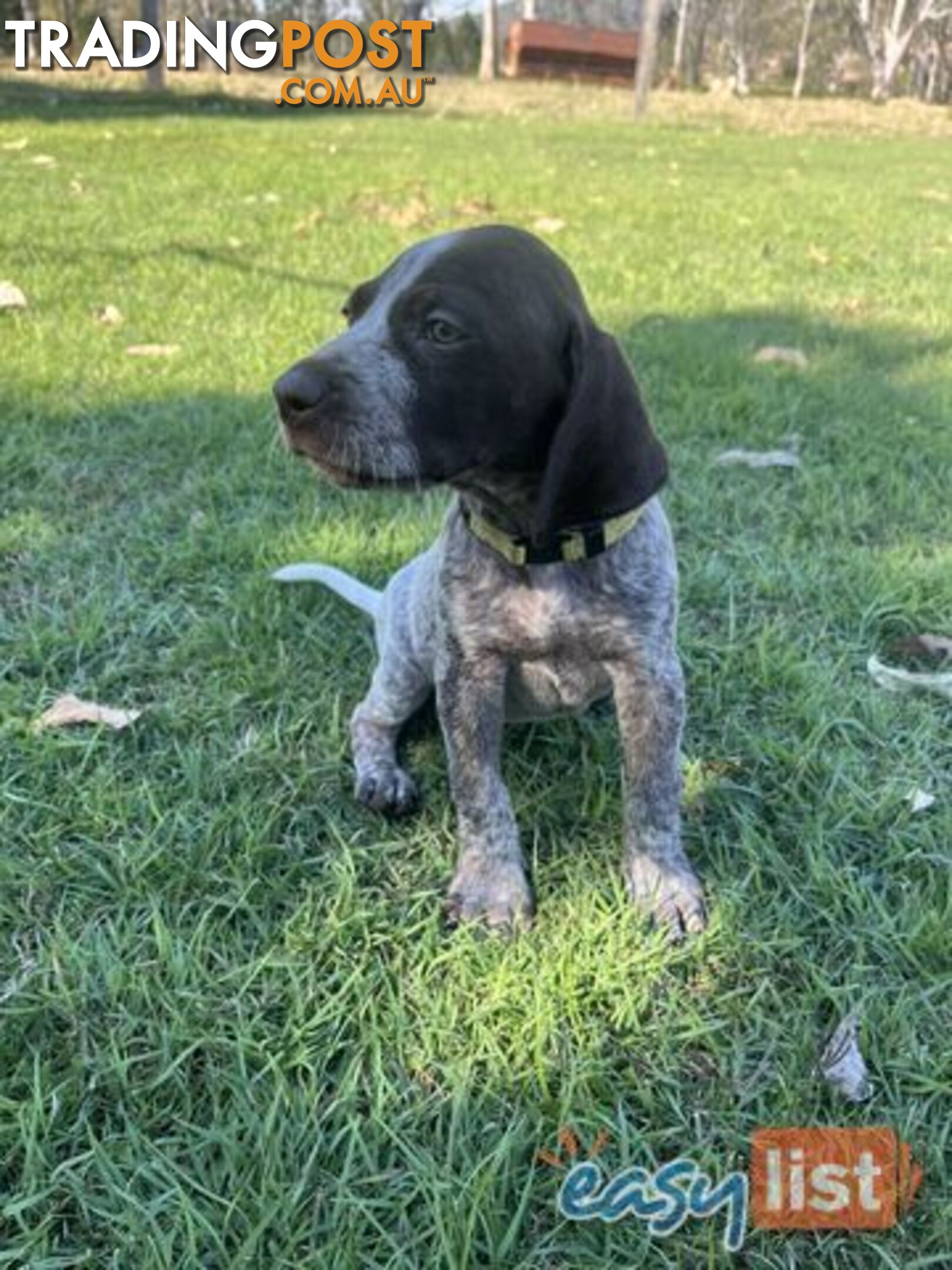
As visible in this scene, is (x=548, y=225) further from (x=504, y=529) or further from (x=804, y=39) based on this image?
(x=804, y=39)

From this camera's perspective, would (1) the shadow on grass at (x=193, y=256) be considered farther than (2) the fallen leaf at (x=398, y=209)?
No

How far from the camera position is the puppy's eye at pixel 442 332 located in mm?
2043

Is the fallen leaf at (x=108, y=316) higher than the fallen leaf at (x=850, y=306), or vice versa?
the fallen leaf at (x=850, y=306)

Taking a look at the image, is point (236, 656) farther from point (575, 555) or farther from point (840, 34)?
point (840, 34)

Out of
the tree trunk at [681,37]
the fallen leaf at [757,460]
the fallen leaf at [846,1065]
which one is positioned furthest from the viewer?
the tree trunk at [681,37]

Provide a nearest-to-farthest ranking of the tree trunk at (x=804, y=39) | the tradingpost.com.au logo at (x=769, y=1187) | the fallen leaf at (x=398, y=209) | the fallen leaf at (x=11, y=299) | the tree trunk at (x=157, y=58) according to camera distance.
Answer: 1. the tradingpost.com.au logo at (x=769, y=1187)
2. the fallen leaf at (x=11, y=299)
3. the fallen leaf at (x=398, y=209)
4. the tree trunk at (x=157, y=58)
5. the tree trunk at (x=804, y=39)

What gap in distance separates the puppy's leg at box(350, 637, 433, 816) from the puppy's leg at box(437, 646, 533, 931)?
0.76ft

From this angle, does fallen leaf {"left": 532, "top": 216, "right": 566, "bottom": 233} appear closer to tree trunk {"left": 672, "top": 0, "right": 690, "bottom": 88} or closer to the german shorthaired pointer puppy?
the german shorthaired pointer puppy

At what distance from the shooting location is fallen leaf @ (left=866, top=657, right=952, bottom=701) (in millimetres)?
3088

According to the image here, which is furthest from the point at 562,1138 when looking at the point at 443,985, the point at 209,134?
the point at 209,134

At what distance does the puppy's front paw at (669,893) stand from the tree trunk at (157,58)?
18281 mm

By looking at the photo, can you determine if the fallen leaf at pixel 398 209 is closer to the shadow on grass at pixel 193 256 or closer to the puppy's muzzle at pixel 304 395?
the shadow on grass at pixel 193 256

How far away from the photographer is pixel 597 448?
207 centimetres

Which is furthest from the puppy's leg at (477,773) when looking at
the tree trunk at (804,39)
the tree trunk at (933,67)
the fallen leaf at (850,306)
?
the tree trunk at (933,67)
